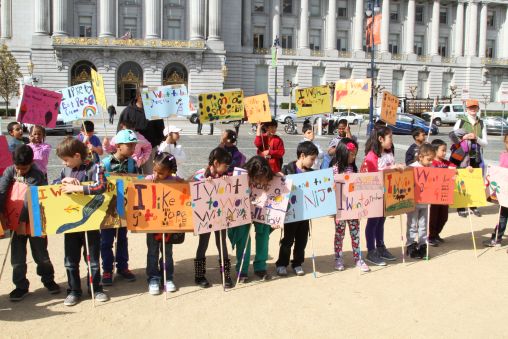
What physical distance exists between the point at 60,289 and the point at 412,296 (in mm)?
3456

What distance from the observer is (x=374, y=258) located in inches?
262

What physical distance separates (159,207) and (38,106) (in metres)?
3.03

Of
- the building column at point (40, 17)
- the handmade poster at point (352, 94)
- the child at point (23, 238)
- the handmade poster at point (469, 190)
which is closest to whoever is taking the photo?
the child at point (23, 238)

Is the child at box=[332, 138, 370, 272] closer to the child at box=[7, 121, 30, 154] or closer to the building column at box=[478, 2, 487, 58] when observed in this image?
the child at box=[7, 121, 30, 154]

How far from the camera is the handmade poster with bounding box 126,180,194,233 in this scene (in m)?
5.39

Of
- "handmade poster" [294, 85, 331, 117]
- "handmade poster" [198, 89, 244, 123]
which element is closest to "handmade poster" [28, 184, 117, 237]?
"handmade poster" [198, 89, 244, 123]

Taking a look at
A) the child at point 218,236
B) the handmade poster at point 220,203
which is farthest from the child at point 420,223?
the child at point 218,236

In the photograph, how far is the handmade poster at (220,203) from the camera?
5.49 metres

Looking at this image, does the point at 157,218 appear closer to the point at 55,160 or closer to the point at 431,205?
the point at 431,205

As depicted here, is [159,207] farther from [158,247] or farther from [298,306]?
[298,306]

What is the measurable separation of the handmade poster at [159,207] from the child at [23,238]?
910mm

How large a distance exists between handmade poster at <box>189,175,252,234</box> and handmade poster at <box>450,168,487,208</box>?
3045 mm

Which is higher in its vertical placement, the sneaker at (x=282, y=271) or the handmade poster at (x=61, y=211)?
the handmade poster at (x=61, y=211)

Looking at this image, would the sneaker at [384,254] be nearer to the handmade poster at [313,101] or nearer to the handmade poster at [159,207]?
the handmade poster at [159,207]
